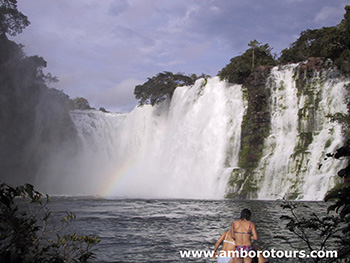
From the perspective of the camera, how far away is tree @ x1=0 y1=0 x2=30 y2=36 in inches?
1444

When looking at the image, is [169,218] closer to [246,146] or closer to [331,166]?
[331,166]

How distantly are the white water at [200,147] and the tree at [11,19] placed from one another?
1196 centimetres

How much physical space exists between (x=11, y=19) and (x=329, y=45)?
3287 centimetres

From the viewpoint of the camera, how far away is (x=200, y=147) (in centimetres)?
3431

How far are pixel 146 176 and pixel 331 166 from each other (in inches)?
841

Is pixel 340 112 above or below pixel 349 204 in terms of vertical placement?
above

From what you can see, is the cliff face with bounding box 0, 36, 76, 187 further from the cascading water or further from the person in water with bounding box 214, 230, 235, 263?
the person in water with bounding box 214, 230, 235, 263

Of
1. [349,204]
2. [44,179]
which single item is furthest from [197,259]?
[44,179]

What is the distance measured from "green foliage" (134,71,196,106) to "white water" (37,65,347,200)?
119 cm

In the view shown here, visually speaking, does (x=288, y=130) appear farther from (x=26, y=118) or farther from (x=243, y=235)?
(x=26, y=118)

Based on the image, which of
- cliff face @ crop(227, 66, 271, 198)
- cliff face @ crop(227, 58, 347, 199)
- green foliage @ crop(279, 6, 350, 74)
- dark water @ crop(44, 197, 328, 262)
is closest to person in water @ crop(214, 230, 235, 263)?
dark water @ crop(44, 197, 328, 262)

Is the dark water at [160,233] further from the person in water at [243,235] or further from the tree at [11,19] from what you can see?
the tree at [11,19]

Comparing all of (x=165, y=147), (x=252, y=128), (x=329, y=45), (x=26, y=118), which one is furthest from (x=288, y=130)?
(x=26, y=118)

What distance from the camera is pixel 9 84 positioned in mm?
34969
